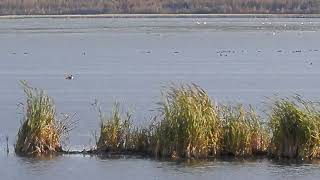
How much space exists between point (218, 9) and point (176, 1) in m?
4.19

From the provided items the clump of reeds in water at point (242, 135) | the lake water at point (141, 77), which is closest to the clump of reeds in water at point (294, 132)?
the clump of reeds in water at point (242, 135)

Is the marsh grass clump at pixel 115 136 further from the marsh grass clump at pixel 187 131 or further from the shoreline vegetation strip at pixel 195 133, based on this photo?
the marsh grass clump at pixel 187 131

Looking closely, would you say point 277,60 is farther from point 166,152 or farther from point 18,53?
point 166,152

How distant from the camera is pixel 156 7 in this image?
6881 cm

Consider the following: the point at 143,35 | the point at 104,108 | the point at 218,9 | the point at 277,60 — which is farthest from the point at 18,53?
the point at 218,9

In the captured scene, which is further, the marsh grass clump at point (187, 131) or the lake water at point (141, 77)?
the marsh grass clump at point (187, 131)

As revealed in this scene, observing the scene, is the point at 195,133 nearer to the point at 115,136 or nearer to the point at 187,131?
the point at 187,131

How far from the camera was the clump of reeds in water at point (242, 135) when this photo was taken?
10.5 meters

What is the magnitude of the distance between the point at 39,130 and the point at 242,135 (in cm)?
219

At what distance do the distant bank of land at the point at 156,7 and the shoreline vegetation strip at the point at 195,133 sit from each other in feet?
179

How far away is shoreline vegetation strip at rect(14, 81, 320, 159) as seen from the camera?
10.4m

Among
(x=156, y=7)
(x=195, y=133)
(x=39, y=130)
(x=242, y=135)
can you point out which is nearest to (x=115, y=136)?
A: (x=39, y=130)

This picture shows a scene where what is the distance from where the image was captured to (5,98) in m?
16.3

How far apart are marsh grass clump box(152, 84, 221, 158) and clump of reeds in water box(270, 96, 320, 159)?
62 cm
